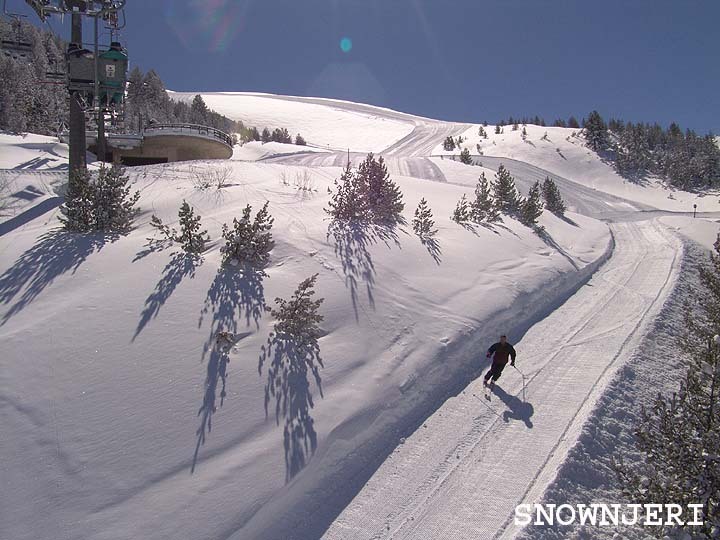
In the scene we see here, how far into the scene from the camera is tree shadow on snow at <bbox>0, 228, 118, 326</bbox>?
249 inches

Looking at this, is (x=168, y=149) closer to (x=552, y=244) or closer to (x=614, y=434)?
(x=552, y=244)

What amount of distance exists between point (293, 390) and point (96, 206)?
6.32 metres

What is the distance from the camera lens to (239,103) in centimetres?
10288

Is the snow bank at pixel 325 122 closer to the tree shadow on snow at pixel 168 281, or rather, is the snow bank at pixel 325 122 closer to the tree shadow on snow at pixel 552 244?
the tree shadow on snow at pixel 552 244

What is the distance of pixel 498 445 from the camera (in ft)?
18.1

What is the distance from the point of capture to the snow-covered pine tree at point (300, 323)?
6.40 meters

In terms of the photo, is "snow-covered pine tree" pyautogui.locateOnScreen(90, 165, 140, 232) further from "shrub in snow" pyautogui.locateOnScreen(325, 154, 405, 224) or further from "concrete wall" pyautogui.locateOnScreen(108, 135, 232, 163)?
"concrete wall" pyautogui.locateOnScreen(108, 135, 232, 163)

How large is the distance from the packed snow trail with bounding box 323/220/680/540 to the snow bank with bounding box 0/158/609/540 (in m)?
0.38

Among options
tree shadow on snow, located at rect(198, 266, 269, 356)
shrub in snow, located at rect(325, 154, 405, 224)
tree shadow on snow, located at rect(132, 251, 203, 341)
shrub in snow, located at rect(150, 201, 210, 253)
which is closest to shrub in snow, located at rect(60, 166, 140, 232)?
shrub in snow, located at rect(150, 201, 210, 253)

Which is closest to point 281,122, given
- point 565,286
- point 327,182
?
point 327,182

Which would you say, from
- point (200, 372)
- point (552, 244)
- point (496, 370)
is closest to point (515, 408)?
point (496, 370)

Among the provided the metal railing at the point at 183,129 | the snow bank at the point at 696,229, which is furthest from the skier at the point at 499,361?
the metal railing at the point at 183,129

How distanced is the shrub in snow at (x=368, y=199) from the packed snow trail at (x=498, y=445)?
524 centimetres

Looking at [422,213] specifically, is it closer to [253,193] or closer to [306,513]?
[253,193]
